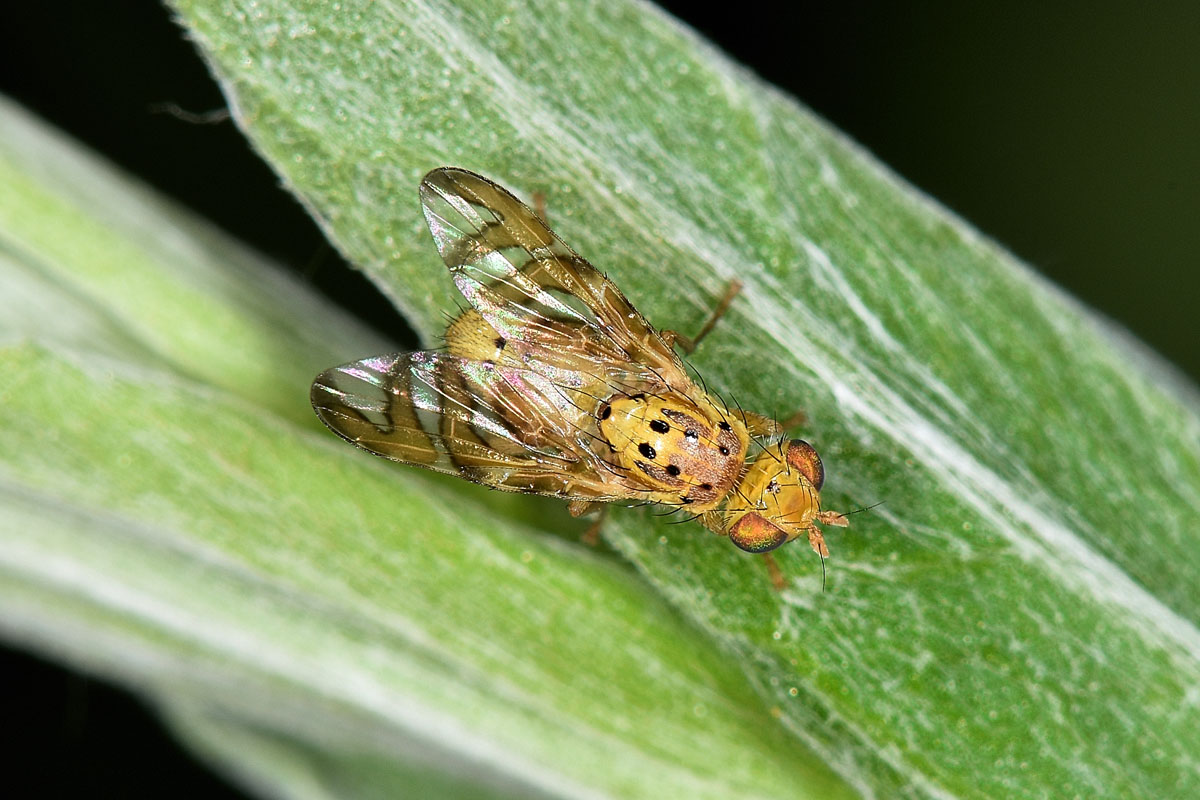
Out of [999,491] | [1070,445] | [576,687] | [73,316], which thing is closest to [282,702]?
[576,687]

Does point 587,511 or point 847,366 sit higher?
point 847,366

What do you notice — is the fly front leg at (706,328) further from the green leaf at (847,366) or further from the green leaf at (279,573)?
the green leaf at (279,573)

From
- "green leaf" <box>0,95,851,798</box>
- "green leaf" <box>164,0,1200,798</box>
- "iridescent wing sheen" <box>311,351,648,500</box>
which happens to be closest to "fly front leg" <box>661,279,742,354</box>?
"green leaf" <box>164,0,1200,798</box>

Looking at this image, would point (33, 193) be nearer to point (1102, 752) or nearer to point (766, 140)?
point (766, 140)

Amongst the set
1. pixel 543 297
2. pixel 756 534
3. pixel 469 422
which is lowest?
pixel 469 422

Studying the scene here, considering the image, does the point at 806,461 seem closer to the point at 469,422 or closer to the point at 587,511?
the point at 587,511

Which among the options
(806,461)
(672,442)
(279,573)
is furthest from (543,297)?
(279,573)

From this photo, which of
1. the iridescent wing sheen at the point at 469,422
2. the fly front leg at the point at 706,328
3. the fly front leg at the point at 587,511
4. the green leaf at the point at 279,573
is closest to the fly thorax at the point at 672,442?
the iridescent wing sheen at the point at 469,422
